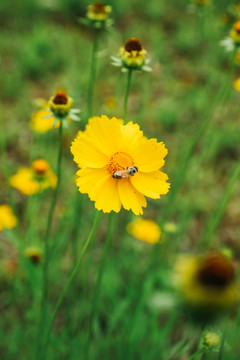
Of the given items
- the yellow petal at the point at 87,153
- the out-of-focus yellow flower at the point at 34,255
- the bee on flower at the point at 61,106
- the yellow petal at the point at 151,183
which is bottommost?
the out-of-focus yellow flower at the point at 34,255

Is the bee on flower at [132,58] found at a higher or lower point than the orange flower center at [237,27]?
lower

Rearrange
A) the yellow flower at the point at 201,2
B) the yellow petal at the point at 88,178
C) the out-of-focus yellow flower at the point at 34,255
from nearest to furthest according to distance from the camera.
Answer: the yellow petal at the point at 88,178 → the out-of-focus yellow flower at the point at 34,255 → the yellow flower at the point at 201,2

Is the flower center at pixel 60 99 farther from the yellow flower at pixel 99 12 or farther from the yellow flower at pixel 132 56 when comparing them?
the yellow flower at pixel 99 12

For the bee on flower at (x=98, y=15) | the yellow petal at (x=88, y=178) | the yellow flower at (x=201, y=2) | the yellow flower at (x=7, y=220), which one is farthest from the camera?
the yellow flower at (x=201, y=2)

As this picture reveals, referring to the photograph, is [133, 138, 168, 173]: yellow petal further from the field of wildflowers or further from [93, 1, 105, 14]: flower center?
[93, 1, 105, 14]: flower center

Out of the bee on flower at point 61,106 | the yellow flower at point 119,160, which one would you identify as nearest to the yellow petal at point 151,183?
the yellow flower at point 119,160

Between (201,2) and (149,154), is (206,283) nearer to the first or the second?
(149,154)

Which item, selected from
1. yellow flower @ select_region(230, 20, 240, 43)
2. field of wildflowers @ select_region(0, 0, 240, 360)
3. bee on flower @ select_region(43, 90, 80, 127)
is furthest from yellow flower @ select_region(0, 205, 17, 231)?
yellow flower @ select_region(230, 20, 240, 43)
